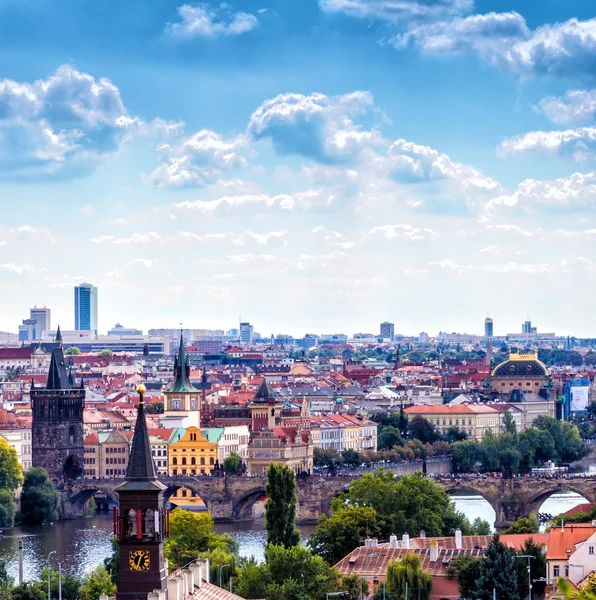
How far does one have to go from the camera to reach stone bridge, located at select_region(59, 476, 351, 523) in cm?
11412

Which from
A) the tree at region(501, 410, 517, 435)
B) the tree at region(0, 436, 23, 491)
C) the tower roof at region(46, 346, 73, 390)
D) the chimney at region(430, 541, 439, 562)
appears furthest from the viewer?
the tree at region(501, 410, 517, 435)

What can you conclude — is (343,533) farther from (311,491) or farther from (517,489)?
(311,491)

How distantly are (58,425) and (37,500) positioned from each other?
51.8 feet

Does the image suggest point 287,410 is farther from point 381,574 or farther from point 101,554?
point 381,574

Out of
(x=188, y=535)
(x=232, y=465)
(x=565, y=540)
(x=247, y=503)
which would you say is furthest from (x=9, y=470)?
(x=565, y=540)

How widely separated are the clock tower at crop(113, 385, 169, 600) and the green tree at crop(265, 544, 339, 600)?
1590 centimetres

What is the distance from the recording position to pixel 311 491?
115m

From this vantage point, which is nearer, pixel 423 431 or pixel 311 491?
pixel 311 491

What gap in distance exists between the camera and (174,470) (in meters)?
128

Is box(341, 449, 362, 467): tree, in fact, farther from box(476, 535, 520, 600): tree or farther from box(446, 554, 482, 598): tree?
box(476, 535, 520, 600): tree

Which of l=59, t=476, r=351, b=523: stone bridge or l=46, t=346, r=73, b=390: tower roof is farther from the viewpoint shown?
l=46, t=346, r=73, b=390: tower roof

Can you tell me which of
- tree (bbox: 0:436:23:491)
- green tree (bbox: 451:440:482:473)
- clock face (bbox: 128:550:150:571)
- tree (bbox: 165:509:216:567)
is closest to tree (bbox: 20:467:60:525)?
tree (bbox: 0:436:23:491)

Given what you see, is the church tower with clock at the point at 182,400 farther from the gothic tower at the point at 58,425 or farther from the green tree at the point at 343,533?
the green tree at the point at 343,533

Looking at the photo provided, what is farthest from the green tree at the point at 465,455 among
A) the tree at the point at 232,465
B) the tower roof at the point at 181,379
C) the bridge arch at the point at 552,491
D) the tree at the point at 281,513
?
the tree at the point at 281,513
